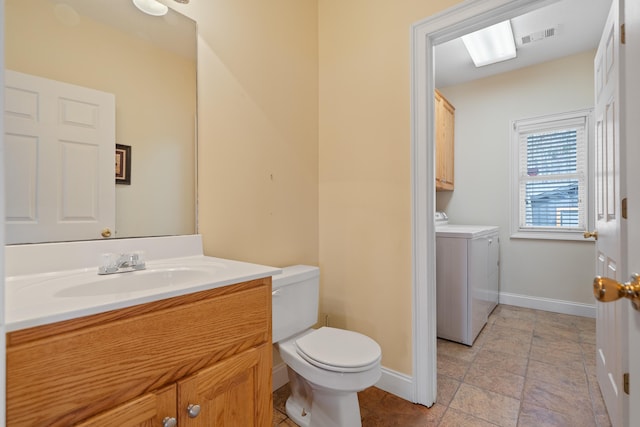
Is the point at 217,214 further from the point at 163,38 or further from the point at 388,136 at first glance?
the point at 388,136

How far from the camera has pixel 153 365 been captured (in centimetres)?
78

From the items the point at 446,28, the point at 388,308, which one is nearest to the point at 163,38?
the point at 446,28

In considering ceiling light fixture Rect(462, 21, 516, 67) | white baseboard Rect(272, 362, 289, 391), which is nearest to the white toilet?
white baseboard Rect(272, 362, 289, 391)

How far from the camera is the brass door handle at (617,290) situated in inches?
21.4

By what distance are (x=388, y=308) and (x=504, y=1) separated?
1657mm

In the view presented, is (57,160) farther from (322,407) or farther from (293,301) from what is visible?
(322,407)

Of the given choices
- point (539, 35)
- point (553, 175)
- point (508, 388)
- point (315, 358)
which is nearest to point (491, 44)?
point (539, 35)

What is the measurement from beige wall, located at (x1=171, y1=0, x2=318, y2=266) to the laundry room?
1607 millimetres

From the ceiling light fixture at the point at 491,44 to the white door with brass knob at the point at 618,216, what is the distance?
3.49 ft

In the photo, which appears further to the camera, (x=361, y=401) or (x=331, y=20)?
(x=331, y=20)

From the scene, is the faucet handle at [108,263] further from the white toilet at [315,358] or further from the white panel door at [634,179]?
the white panel door at [634,179]

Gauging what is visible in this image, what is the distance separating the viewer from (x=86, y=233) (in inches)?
45.3

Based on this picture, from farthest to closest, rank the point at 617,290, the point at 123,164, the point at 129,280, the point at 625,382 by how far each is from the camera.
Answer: the point at 123,164 < the point at 129,280 < the point at 625,382 < the point at 617,290

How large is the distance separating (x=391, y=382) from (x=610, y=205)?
1.39m
